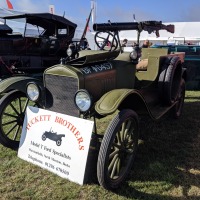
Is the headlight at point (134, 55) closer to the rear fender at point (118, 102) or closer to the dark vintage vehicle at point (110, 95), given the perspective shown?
the dark vintage vehicle at point (110, 95)

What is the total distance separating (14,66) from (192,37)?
1766 centimetres

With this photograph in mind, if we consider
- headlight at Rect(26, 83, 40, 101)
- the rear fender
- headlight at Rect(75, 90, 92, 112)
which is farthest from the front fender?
the rear fender

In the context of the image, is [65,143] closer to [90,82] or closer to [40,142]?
[40,142]

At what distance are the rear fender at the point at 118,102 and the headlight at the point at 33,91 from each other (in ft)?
2.50

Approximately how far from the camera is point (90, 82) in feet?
9.87

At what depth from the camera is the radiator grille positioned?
2943mm

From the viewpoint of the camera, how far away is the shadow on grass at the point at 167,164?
2.59m

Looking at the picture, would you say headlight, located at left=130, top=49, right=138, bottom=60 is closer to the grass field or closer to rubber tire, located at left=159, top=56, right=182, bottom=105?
rubber tire, located at left=159, top=56, right=182, bottom=105

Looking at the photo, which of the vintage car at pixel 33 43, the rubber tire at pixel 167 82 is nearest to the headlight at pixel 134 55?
the rubber tire at pixel 167 82

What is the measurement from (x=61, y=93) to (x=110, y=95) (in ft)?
2.07

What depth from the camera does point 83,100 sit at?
2.65 metres

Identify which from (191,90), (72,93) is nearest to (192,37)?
(191,90)

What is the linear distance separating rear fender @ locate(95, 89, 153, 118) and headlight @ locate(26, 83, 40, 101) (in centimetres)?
76

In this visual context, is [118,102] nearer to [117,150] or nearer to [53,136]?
[117,150]
